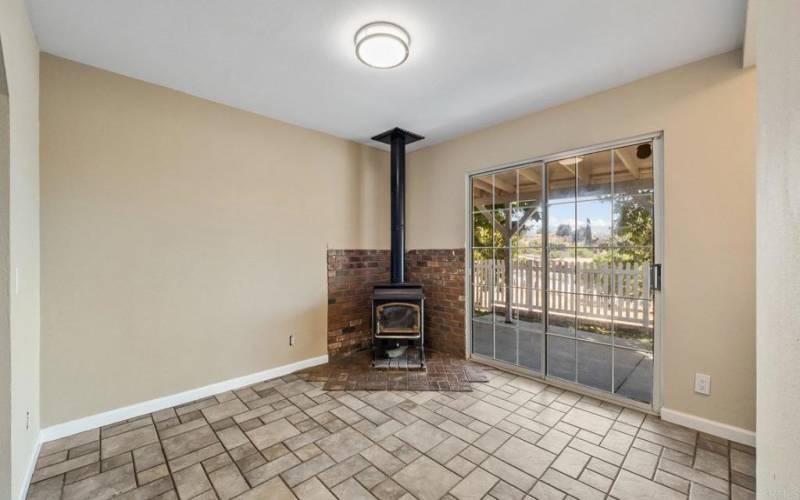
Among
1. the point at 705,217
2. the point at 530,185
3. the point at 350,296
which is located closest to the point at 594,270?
the point at 705,217

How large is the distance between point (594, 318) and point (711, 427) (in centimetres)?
99

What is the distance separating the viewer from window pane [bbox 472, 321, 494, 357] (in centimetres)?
372

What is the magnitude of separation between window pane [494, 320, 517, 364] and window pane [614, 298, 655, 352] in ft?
3.22

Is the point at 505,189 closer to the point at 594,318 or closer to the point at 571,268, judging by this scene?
the point at 571,268

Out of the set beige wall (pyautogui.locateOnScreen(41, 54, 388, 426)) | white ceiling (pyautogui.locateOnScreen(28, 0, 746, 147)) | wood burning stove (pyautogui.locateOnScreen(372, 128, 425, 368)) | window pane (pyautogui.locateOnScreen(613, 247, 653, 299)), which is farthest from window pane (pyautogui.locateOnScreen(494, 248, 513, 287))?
beige wall (pyautogui.locateOnScreen(41, 54, 388, 426))

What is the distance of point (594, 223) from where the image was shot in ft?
9.51

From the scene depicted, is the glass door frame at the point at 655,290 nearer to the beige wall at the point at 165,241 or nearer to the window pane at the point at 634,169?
the window pane at the point at 634,169

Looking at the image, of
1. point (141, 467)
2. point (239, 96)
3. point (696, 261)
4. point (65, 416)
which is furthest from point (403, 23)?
point (65, 416)

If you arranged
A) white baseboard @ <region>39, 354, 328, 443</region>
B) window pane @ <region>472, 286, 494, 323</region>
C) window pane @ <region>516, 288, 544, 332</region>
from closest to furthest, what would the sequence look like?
white baseboard @ <region>39, 354, 328, 443</region> < window pane @ <region>516, 288, 544, 332</region> < window pane @ <region>472, 286, 494, 323</region>

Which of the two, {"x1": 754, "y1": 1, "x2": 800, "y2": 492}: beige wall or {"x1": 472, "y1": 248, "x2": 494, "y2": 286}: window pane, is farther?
{"x1": 472, "y1": 248, "x2": 494, "y2": 286}: window pane

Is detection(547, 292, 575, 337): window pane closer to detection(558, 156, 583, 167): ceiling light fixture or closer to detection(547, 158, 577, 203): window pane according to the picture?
detection(547, 158, 577, 203): window pane

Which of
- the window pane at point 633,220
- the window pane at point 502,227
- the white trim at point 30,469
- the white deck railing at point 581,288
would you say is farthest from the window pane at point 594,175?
the white trim at point 30,469

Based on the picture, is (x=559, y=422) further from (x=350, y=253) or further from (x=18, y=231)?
(x=18, y=231)

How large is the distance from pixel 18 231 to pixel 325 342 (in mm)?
2667
